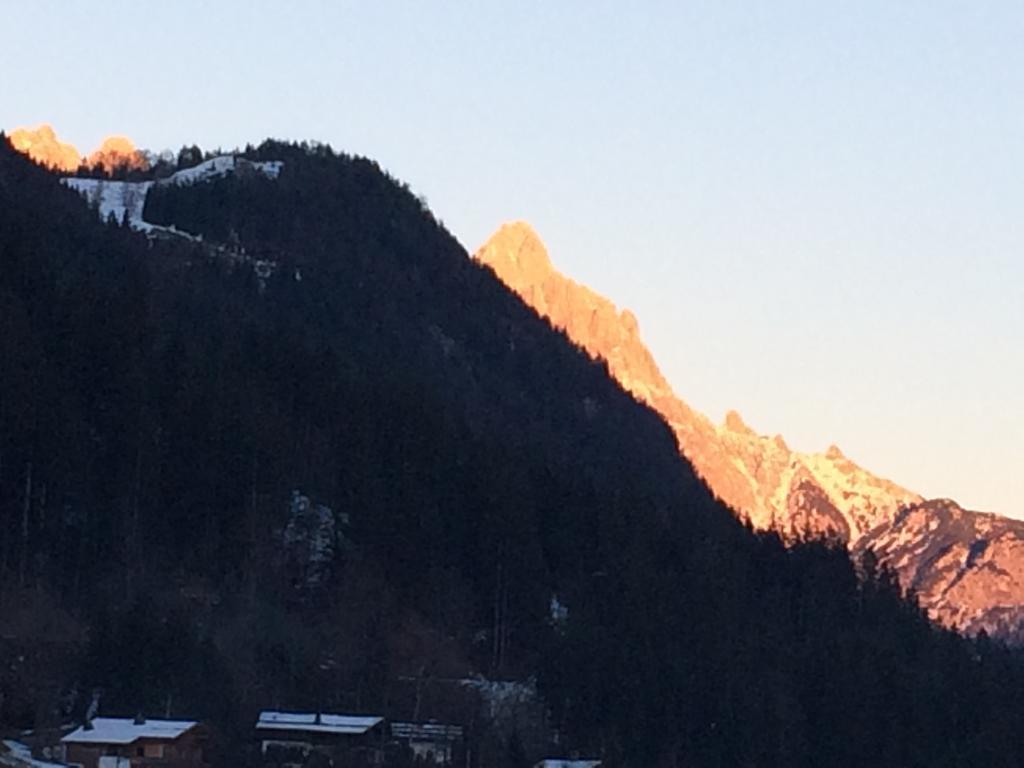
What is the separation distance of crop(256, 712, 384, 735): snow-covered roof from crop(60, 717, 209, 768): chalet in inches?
283

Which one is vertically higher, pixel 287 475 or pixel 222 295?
pixel 222 295

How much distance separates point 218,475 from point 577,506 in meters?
29.8

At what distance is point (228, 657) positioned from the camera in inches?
3671

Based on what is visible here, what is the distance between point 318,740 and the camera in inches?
3386

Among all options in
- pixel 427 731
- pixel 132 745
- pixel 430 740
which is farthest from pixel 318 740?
pixel 132 745

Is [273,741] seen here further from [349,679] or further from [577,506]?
[577,506]

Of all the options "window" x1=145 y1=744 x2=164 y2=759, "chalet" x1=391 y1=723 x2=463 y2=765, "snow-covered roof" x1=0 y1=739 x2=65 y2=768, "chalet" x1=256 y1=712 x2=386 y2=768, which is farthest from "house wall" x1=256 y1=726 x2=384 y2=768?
"snow-covered roof" x1=0 y1=739 x2=65 y2=768

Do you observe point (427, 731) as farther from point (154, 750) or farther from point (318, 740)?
point (154, 750)

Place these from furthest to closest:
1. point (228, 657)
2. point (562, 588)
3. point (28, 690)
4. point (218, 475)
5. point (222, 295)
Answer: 1. point (222, 295)
2. point (562, 588)
3. point (218, 475)
4. point (228, 657)
5. point (28, 690)

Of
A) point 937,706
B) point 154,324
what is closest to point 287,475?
point 154,324

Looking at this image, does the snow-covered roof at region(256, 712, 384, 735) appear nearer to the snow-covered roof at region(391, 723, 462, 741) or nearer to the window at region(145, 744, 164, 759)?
the snow-covered roof at region(391, 723, 462, 741)

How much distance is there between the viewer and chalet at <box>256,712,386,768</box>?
84.9 metres

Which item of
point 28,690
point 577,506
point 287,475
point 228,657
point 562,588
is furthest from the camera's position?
point 577,506

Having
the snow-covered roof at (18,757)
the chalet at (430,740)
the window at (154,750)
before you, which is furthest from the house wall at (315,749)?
the snow-covered roof at (18,757)
